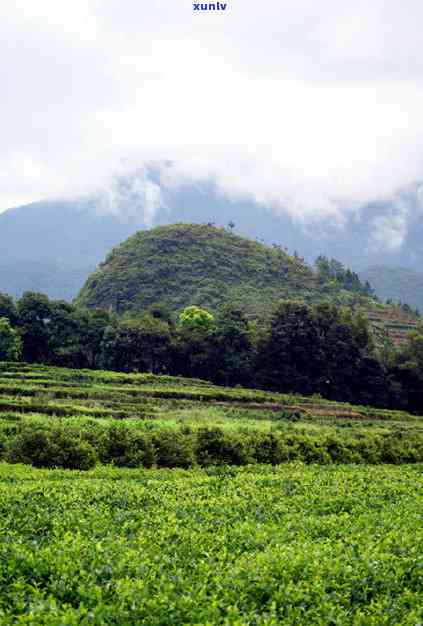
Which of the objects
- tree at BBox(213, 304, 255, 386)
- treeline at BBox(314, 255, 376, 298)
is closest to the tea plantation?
tree at BBox(213, 304, 255, 386)

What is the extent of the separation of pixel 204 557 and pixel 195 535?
1023 mm

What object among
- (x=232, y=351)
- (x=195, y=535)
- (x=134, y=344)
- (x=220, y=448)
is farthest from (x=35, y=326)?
(x=195, y=535)

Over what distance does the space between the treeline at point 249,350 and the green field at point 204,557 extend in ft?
177

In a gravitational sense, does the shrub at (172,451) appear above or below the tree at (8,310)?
below

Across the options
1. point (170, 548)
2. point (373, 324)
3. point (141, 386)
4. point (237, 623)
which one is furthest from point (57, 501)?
point (373, 324)

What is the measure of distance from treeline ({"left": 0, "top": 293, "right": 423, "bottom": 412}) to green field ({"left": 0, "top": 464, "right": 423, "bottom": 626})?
53.9 meters

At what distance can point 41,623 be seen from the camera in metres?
7.61

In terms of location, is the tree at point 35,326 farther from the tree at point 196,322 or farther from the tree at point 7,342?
the tree at point 196,322

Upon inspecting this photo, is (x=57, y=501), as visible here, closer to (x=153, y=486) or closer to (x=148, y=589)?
(x=153, y=486)

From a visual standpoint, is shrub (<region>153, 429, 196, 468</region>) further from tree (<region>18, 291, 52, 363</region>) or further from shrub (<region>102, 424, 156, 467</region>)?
tree (<region>18, 291, 52, 363</region>)

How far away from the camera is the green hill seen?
367 feet

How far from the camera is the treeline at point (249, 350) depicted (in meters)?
70.5

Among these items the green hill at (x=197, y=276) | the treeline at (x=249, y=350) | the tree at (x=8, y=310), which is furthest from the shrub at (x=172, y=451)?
the green hill at (x=197, y=276)

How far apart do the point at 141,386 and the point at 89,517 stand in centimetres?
4327
